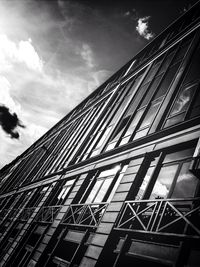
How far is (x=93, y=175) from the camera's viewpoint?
1184 centimetres

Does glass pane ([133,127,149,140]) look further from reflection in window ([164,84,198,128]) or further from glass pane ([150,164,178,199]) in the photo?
glass pane ([150,164,178,199])

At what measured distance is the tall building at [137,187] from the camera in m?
5.86

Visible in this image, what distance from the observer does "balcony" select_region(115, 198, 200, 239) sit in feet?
17.1

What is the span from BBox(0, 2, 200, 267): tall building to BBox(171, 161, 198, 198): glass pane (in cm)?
3

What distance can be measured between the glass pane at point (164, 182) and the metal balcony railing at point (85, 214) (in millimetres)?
2275

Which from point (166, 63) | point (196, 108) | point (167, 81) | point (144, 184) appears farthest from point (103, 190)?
point (166, 63)

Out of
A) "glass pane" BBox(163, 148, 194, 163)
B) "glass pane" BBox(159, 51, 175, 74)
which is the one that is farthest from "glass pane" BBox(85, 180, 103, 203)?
"glass pane" BBox(159, 51, 175, 74)

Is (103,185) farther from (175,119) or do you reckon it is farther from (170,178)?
(175,119)

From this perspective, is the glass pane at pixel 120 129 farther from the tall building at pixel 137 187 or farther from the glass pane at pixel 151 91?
the glass pane at pixel 151 91

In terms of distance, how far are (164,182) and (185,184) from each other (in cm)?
92

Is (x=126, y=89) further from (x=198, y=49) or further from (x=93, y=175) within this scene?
(x=93, y=175)

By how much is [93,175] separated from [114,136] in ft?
9.07

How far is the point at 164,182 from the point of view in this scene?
7.18 meters

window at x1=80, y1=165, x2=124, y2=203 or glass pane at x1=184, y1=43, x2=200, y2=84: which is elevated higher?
glass pane at x1=184, y1=43, x2=200, y2=84
